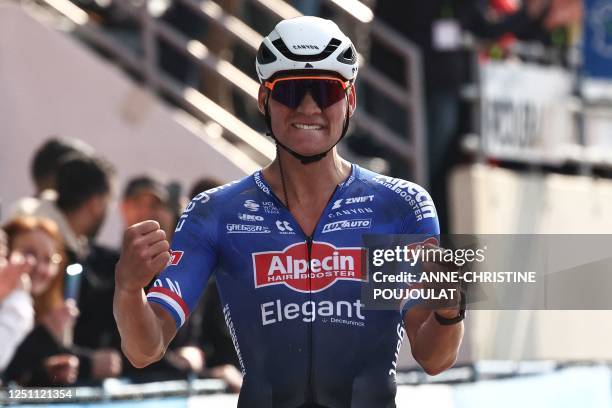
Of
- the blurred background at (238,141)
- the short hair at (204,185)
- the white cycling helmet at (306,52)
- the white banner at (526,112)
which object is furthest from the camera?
the white banner at (526,112)

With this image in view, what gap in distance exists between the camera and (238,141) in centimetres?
1222

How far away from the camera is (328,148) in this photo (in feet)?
18.6

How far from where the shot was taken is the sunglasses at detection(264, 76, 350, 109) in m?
5.66

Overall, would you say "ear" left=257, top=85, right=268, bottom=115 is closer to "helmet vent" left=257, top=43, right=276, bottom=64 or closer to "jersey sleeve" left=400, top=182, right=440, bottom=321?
"helmet vent" left=257, top=43, right=276, bottom=64

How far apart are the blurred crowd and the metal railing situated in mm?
2165

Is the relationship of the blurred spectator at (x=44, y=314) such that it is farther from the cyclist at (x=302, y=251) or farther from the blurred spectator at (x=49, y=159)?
the cyclist at (x=302, y=251)

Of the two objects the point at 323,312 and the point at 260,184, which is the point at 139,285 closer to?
the point at 323,312

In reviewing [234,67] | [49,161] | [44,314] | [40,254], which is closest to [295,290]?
[44,314]

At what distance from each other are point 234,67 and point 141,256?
7.56m

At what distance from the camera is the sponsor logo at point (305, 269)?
5.62 meters

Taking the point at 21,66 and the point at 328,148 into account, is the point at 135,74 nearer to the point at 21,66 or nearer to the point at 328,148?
the point at 21,66

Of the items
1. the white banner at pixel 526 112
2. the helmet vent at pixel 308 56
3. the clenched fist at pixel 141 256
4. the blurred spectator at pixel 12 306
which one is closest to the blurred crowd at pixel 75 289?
the blurred spectator at pixel 12 306

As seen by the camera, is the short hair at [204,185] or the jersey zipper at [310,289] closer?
the jersey zipper at [310,289]

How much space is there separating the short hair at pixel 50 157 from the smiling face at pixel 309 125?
13.8ft
